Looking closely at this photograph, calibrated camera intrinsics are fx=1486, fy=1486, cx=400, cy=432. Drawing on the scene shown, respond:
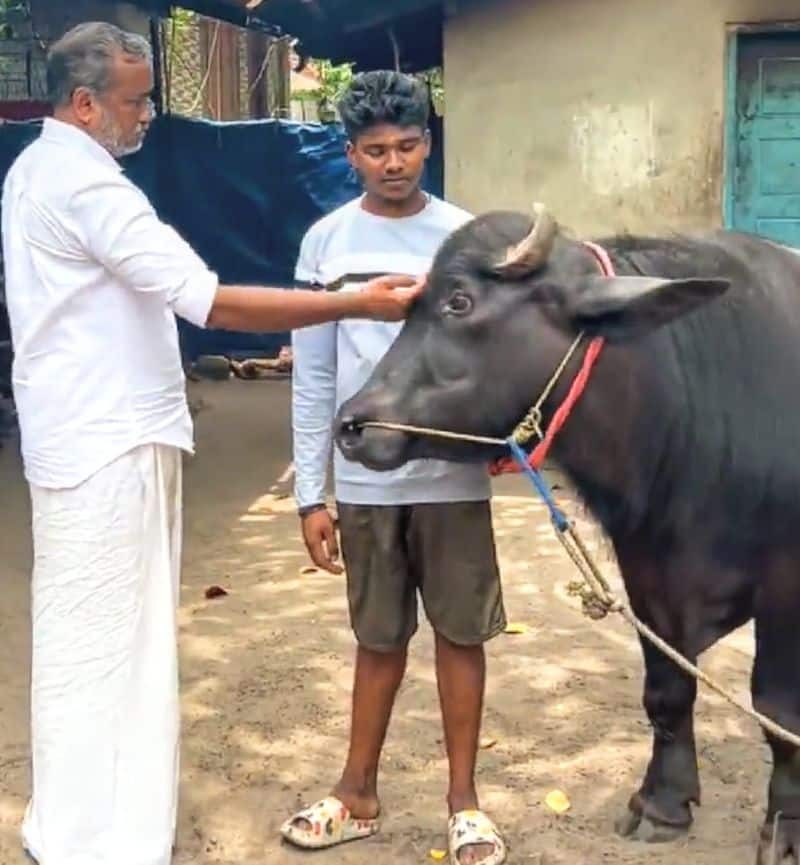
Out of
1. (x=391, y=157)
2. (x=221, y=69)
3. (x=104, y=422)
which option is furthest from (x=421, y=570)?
(x=221, y=69)

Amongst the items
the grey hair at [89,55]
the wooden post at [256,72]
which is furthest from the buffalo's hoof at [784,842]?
the wooden post at [256,72]

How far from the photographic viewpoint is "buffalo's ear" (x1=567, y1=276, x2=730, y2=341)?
2785 millimetres

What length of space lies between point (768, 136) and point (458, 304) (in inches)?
197

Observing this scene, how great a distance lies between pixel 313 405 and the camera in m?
3.47

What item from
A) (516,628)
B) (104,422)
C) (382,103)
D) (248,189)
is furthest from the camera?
(248,189)

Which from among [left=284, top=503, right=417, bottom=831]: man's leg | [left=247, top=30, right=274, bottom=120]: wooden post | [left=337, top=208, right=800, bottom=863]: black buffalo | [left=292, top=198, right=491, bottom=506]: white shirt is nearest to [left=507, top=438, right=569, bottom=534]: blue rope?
[left=337, top=208, right=800, bottom=863]: black buffalo

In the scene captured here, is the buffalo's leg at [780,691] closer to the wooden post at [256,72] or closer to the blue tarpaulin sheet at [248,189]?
the blue tarpaulin sheet at [248,189]

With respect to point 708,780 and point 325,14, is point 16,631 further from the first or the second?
point 325,14

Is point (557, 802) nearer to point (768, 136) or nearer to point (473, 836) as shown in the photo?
point (473, 836)

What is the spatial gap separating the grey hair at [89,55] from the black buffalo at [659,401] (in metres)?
0.77

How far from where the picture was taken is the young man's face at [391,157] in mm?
3207

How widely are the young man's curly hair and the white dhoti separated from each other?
0.83 meters

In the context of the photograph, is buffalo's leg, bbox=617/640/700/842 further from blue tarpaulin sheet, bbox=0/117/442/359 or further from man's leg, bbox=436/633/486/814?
blue tarpaulin sheet, bbox=0/117/442/359

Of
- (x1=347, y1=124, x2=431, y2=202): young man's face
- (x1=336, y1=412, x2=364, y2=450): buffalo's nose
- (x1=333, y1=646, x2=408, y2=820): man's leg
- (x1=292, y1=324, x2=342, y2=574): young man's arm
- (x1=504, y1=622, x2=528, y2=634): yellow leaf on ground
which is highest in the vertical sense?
(x1=347, y1=124, x2=431, y2=202): young man's face
